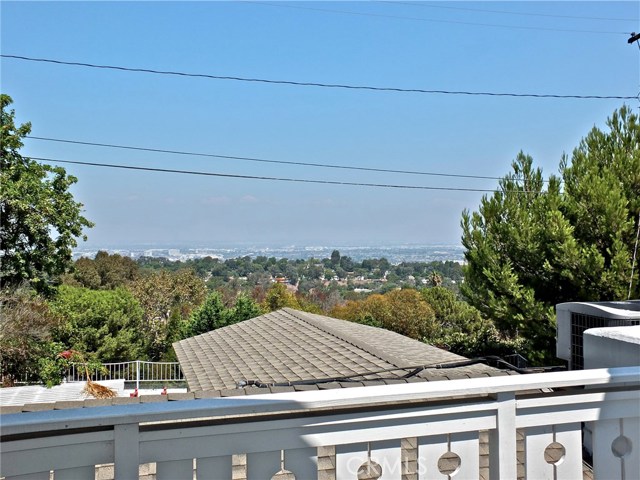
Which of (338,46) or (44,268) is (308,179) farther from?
(44,268)

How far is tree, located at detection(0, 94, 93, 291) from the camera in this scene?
51.7ft

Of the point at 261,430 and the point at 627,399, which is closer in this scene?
the point at 261,430

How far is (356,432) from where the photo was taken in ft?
4.65

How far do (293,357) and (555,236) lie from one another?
929 centimetres

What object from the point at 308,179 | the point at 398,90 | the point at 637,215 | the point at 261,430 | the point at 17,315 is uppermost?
the point at 398,90

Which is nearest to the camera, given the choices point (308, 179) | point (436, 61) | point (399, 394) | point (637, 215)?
point (399, 394)

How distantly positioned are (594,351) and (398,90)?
12660mm

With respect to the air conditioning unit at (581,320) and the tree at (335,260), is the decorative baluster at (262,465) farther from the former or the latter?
the tree at (335,260)

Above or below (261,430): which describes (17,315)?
below

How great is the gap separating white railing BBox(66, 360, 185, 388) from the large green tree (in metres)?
11.4

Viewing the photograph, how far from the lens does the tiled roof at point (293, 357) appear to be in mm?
6568

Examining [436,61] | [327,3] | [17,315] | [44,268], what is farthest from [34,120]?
[436,61]

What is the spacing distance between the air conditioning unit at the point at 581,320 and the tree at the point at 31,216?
16.2 metres

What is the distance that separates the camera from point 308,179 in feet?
63.7
